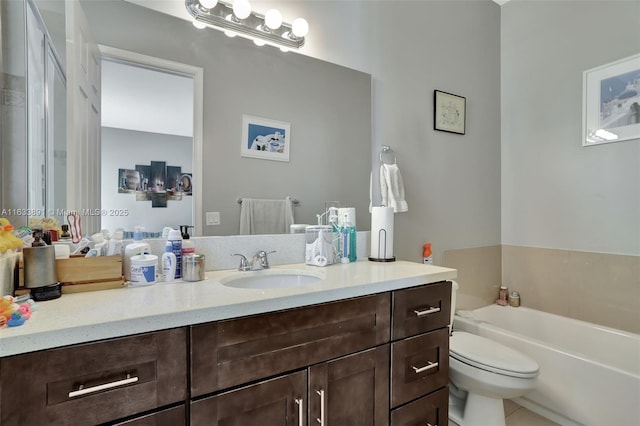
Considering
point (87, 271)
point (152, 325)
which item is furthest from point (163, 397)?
point (87, 271)

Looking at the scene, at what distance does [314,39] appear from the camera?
1.66 m

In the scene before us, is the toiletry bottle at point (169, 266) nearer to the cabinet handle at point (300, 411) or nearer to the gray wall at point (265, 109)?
the gray wall at point (265, 109)

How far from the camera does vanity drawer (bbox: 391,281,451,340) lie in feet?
3.83

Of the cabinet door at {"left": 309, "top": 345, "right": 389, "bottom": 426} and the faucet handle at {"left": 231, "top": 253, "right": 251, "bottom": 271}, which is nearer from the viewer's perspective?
the cabinet door at {"left": 309, "top": 345, "right": 389, "bottom": 426}

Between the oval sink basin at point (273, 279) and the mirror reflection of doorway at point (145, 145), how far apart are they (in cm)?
32

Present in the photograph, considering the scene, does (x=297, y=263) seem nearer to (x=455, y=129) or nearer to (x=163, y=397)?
(x=163, y=397)

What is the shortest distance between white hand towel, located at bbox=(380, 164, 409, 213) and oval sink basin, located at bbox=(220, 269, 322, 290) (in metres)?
0.71

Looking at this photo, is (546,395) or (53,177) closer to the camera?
(53,177)

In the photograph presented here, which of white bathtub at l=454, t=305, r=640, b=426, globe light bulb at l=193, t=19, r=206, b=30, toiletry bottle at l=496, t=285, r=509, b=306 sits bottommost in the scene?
white bathtub at l=454, t=305, r=640, b=426

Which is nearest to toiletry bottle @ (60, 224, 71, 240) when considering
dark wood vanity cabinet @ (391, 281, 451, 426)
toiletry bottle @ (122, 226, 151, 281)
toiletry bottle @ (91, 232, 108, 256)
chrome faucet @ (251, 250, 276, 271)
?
toiletry bottle @ (91, 232, 108, 256)

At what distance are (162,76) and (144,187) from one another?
1.55 ft

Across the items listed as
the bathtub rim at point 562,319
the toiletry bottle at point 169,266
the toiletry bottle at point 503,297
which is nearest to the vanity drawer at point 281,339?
the toiletry bottle at point 169,266

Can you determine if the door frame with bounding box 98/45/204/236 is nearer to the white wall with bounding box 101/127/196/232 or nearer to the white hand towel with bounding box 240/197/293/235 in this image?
the white wall with bounding box 101/127/196/232

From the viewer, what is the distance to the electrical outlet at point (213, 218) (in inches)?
54.1
